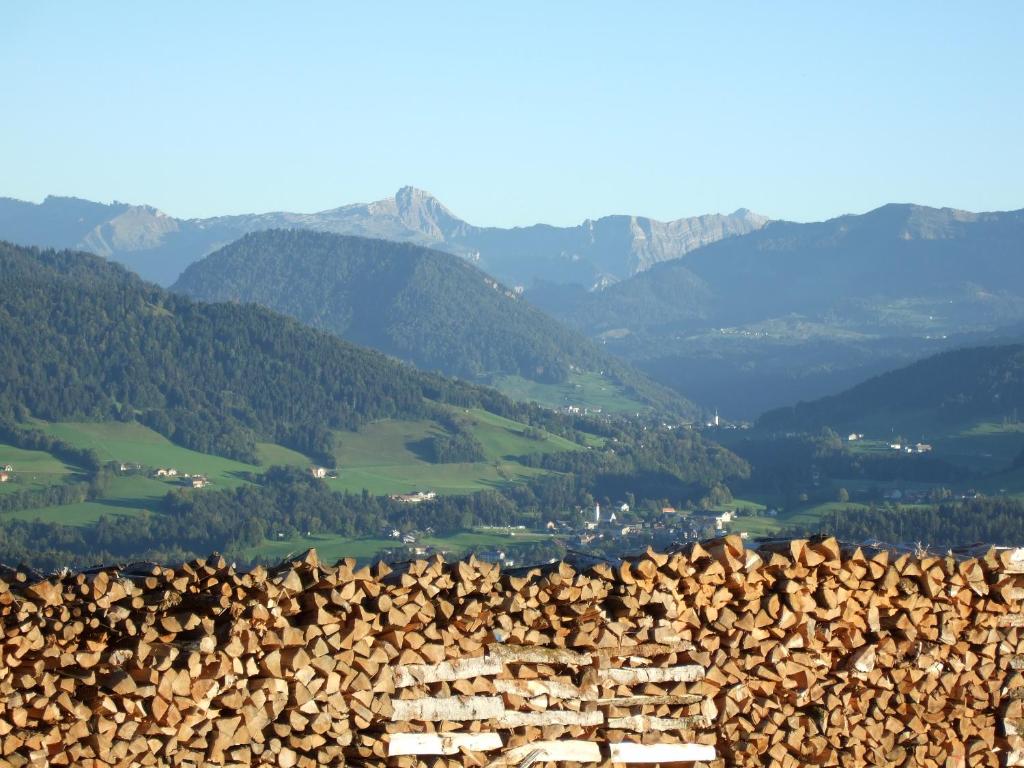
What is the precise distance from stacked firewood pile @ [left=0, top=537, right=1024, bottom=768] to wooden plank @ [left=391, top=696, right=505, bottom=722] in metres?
0.02

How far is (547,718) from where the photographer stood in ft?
42.7

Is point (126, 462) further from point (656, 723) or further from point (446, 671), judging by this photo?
point (446, 671)

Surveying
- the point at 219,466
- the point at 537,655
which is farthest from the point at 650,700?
the point at 219,466

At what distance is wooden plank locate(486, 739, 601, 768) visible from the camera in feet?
42.3

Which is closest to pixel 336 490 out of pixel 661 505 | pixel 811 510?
pixel 661 505

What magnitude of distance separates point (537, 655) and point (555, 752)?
767mm

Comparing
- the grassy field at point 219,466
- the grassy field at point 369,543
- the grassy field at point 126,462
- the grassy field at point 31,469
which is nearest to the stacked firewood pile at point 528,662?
the grassy field at point 369,543

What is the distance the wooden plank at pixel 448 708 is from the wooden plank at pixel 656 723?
3.32 ft

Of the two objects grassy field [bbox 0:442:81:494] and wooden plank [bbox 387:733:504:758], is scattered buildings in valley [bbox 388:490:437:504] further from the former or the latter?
wooden plank [bbox 387:733:504:758]

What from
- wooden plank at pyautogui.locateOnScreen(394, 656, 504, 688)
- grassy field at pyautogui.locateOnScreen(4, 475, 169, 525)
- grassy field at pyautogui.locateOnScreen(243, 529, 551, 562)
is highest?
wooden plank at pyautogui.locateOnScreen(394, 656, 504, 688)

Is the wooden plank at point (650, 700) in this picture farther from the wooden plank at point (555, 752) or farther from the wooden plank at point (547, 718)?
the wooden plank at point (555, 752)

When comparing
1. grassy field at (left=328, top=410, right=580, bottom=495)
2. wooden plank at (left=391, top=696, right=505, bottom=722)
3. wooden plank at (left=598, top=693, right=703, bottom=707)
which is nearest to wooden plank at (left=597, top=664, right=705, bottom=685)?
wooden plank at (left=598, top=693, right=703, bottom=707)

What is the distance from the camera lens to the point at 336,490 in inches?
6324

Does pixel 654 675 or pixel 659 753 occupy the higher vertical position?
pixel 654 675
